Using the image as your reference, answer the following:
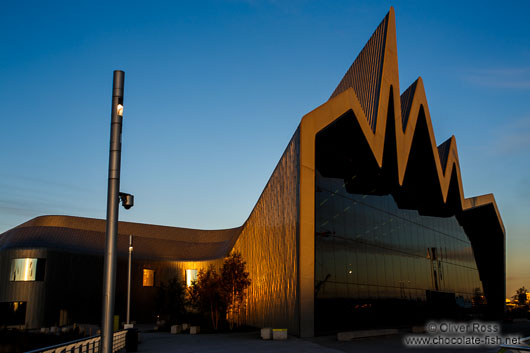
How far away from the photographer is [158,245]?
43469 mm

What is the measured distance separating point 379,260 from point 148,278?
2475 centimetres

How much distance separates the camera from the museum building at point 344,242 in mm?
19750

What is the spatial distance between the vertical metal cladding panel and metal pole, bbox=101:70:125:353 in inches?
486

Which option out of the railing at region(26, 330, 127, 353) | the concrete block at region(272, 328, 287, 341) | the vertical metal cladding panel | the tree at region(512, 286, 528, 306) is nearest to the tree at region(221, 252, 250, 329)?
the vertical metal cladding panel

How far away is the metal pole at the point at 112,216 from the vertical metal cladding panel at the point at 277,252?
12.3m

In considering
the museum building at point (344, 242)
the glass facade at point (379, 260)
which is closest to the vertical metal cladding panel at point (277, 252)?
the museum building at point (344, 242)

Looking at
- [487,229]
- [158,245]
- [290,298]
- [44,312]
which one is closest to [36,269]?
[44,312]

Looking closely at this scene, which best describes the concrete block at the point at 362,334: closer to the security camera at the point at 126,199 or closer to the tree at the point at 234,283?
the tree at the point at 234,283

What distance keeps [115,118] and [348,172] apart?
16.2m

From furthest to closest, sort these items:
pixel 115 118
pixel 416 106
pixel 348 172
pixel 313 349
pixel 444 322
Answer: pixel 444 322 < pixel 416 106 < pixel 348 172 < pixel 313 349 < pixel 115 118

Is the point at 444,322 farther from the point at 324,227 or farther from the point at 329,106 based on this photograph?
the point at 329,106

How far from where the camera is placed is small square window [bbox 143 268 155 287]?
4084 centimetres

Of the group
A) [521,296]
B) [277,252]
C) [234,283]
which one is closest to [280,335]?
[277,252]

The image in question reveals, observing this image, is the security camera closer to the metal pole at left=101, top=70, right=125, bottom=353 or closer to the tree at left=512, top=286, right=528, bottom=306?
the metal pole at left=101, top=70, right=125, bottom=353
